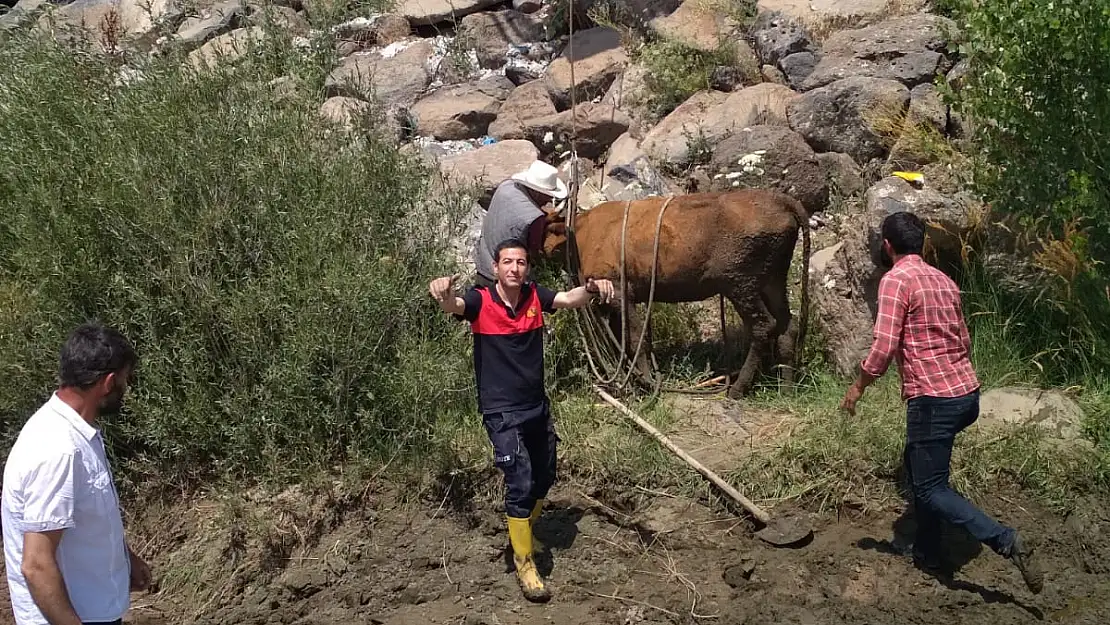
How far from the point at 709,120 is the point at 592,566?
5.02m

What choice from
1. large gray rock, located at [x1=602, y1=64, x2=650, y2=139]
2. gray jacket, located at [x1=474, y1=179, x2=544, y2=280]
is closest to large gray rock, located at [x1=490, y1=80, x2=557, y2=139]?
large gray rock, located at [x1=602, y1=64, x2=650, y2=139]

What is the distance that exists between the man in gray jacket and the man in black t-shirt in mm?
1136

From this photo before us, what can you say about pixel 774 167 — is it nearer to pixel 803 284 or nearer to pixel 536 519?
pixel 803 284

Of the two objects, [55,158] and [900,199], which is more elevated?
[55,158]

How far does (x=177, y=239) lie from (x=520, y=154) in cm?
349

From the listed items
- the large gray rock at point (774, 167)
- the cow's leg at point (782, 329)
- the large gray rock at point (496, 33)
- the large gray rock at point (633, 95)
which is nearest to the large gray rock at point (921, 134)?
the large gray rock at point (774, 167)

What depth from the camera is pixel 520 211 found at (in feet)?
19.5

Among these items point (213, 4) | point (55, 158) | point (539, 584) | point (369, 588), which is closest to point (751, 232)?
point (539, 584)

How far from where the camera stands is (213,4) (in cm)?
1297

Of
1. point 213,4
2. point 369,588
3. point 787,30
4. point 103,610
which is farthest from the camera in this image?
point 213,4

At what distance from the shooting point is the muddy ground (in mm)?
4867

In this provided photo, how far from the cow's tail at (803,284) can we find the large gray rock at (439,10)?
266 inches

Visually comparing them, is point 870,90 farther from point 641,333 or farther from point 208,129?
point 208,129

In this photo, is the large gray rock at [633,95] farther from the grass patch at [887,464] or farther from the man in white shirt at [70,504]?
the man in white shirt at [70,504]
